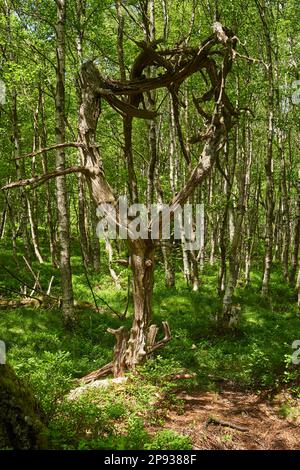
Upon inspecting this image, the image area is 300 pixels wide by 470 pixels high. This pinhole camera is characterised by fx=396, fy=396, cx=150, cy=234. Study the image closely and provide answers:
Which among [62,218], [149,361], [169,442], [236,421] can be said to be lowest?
[236,421]

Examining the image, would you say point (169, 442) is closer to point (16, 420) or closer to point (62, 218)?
point (16, 420)

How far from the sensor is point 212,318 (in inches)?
493

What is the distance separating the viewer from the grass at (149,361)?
5.09 meters

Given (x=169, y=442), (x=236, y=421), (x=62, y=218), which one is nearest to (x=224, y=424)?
(x=236, y=421)

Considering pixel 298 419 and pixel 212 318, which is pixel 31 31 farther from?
pixel 298 419

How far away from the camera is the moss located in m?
3.94

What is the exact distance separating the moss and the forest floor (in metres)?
2.05

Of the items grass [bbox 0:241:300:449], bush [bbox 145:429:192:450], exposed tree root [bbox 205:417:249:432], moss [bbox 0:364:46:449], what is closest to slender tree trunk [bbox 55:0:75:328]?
grass [bbox 0:241:300:449]

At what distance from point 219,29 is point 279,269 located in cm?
1744

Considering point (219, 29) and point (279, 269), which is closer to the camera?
point (219, 29)

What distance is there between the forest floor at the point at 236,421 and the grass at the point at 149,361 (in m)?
0.32

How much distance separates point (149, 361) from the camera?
6.98 metres

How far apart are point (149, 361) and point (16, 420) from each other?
10.8ft
